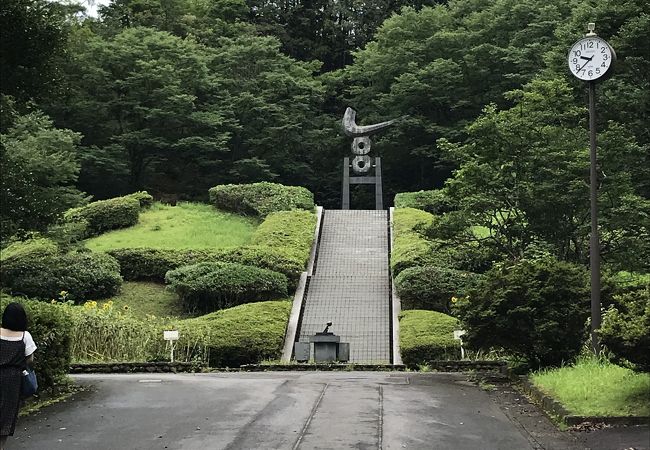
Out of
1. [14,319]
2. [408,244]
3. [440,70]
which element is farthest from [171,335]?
[440,70]

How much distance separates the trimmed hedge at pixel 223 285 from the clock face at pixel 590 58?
9608 millimetres

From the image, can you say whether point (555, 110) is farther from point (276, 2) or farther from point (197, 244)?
point (276, 2)

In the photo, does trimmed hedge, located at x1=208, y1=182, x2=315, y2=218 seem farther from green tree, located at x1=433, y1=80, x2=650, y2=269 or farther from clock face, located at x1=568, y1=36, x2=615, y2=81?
clock face, located at x1=568, y1=36, x2=615, y2=81

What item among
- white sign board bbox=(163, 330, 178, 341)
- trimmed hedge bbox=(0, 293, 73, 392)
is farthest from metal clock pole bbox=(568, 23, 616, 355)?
white sign board bbox=(163, 330, 178, 341)

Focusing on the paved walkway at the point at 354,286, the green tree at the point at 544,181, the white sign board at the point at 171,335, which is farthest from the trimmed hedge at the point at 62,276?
the green tree at the point at 544,181

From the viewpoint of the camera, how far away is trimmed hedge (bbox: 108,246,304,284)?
A: 62.6 ft

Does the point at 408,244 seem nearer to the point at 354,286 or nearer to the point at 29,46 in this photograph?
the point at 354,286

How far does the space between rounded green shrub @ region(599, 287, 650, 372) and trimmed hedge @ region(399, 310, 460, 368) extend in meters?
6.63

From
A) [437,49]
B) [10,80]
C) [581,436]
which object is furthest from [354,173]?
[581,436]

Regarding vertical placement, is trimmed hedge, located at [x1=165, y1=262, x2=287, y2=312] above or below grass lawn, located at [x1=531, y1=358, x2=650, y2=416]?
above

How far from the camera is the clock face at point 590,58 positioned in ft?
30.8

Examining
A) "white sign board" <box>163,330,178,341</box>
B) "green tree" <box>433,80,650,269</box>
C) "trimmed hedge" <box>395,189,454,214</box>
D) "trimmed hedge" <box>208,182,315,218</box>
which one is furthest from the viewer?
"trimmed hedge" <box>395,189,454,214</box>

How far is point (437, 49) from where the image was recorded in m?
33.1

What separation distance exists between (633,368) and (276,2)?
4031cm
